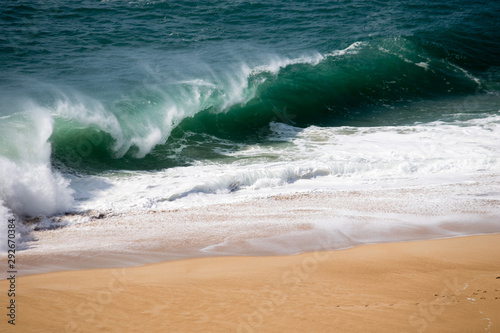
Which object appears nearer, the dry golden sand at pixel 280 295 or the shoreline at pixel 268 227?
the dry golden sand at pixel 280 295

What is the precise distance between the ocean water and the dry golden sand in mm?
2359

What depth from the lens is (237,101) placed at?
13.4 metres

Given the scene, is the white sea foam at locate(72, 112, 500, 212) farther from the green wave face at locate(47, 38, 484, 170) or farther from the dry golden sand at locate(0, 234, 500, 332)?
the dry golden sand at locate(0, 234, 500, 332)

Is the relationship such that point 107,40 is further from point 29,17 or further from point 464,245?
point 464,245

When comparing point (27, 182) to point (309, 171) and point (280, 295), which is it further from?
point (280, 295)

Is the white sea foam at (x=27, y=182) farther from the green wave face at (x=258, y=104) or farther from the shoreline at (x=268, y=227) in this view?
the green wave face at (x=258, y=104)

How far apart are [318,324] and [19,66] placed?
13.4 meters

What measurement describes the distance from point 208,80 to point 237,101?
1133 millimetres

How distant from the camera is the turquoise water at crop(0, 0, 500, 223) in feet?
32.5

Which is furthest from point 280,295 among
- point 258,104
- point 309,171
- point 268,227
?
point 258,104

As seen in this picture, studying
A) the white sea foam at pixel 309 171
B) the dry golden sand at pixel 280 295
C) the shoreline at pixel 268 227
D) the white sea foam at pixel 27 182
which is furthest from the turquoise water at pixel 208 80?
the dry golden sand at pixel 280 295

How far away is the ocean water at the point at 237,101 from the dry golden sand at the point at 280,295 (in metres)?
2.36

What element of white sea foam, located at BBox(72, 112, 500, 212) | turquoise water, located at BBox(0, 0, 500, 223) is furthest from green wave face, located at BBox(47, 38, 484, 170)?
white sea foam, located at BBox(72, 112, 500, 212)

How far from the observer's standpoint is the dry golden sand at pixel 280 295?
388 cm
